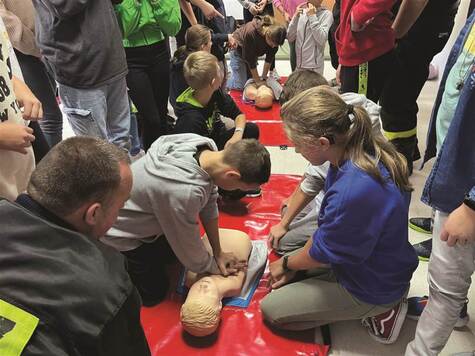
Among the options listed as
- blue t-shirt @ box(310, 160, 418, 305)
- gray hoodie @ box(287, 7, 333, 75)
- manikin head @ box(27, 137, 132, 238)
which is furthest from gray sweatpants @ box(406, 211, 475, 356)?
gray hoodie @ box(287, 7, 333, 75)

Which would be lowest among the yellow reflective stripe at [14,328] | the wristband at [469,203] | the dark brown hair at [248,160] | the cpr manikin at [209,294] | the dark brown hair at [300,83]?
the cpr manikin at [209,294]

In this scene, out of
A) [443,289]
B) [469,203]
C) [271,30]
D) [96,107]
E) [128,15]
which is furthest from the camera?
[271,30]

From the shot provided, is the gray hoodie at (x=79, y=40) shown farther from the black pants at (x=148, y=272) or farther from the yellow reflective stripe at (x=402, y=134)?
the yellow reflective stripe at (x=402, y=134)

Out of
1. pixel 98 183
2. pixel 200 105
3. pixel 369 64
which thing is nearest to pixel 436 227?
pixel 98 183

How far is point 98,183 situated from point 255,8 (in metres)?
3.36

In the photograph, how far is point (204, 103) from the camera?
2.18 metres

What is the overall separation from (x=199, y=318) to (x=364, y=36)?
4.99ft

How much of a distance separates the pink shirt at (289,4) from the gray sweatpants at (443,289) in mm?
2893

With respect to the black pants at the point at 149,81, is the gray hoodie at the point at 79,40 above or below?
above

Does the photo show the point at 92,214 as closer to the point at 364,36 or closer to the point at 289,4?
the point at 364,36

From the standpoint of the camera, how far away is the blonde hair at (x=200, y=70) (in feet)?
6.69

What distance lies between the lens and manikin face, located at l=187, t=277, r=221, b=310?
146 cm

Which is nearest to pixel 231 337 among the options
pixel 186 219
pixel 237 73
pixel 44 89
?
pixel 186 219

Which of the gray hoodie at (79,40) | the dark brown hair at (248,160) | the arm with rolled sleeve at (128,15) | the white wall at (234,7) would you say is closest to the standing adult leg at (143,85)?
the arm with rolled sleeve at (128,15)
